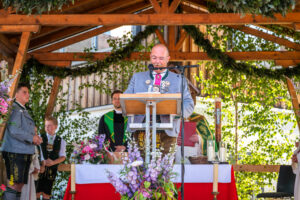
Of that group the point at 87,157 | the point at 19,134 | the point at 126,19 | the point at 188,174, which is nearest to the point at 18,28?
the point at 126,19

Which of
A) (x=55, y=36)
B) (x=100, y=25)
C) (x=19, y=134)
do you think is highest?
(x=55, y=36)

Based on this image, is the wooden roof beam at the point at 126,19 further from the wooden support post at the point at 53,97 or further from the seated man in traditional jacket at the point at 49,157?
the wooden support post at the point at 53,97

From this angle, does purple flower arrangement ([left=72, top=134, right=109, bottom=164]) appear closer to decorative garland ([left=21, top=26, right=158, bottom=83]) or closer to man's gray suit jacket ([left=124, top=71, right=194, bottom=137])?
man's gray suit jacket ([left=124, top=71, right=194, bottom=137])

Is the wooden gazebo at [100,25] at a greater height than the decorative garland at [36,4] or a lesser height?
greater

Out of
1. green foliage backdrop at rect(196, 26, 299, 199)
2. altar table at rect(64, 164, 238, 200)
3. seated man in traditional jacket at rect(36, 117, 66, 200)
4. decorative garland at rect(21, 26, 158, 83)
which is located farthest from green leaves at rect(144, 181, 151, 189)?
green foliage backdrop at rect(196, 26, 299, 199)

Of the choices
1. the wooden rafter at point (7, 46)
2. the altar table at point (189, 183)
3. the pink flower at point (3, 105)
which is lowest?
the altar table at point (189, 183)

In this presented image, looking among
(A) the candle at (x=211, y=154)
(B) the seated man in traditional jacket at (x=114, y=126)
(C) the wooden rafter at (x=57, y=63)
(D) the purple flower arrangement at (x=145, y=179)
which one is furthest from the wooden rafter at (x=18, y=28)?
(D) the purple flower arrangement at (x=145, y=179)

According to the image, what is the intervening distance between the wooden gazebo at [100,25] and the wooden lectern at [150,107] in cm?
288

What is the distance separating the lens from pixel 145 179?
3.37m

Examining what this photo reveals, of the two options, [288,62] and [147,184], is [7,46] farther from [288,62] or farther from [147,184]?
[147,184]

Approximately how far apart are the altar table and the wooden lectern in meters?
0.73

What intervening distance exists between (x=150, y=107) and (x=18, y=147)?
2.64 metres

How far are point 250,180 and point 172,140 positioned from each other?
5.75 m

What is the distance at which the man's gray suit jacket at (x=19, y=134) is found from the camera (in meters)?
5.64
